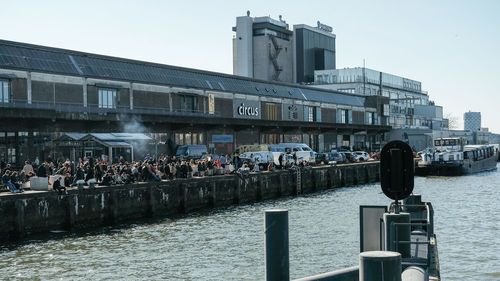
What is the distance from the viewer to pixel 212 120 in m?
64.3

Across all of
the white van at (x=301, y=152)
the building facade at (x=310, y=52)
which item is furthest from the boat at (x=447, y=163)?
the building facade at (x=310, y=52)

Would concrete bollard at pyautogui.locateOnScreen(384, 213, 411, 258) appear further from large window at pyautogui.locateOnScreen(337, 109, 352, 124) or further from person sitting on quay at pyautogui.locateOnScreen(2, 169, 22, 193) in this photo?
large window at pyautogui.locateOnScreen(337, 109, 352, 124)

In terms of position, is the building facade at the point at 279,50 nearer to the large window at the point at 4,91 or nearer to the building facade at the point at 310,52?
the building facade at the point at 310,52

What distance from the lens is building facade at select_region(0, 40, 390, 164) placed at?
1964 inches

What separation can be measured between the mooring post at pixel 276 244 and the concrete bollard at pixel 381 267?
2.04m

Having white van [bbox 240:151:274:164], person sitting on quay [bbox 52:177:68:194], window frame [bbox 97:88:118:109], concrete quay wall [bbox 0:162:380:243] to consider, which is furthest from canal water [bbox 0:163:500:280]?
window frame [bbox 97:88:118:109]

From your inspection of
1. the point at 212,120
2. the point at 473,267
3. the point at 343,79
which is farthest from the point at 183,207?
the point at 343,79

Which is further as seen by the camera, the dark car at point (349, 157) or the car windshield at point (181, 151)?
the dark car at point (349, 157)

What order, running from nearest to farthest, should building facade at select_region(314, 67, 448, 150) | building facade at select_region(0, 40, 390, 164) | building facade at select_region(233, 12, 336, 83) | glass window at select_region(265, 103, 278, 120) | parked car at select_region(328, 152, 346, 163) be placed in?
building facade at select_region(0, 40, 390, 164)
parked car at select_region(328, 152, 346, 163)
glass window at select_region(265, 103, 278, 120)
building facade at select_region(314, 67, 448, 150)
building facade at select_region(233, 12, 336, 83)

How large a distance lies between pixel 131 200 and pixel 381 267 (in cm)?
3064

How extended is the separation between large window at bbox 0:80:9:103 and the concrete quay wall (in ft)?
65.8

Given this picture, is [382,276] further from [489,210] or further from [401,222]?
[489,210]

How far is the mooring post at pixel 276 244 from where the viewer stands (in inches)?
304

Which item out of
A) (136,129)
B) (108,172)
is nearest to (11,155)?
(136,129)
